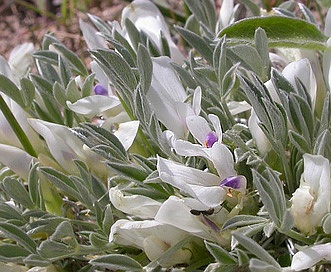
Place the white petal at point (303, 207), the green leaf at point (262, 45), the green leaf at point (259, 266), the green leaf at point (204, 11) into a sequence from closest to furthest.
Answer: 1. the green leaf at point (259, 266)
2. the white petal at point (303, 207)
3. the green leaf at point (262, 45)
4. the green leaf at point (204, 11)

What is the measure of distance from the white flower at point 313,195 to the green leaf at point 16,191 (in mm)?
431

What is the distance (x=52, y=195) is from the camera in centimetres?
124

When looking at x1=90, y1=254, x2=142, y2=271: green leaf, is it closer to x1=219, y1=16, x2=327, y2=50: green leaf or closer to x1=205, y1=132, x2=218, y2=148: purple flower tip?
x1=205, y1=132, x2=218, y2=148: purple flower tip

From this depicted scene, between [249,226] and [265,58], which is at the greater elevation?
[265,58]

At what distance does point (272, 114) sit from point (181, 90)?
0.64 feet

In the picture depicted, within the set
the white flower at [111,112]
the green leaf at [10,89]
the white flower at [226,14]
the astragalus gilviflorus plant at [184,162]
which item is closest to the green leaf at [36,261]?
the astragalus gilviflorus plant at [184,162]

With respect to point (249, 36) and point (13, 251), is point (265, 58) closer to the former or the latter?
point (249, 36)

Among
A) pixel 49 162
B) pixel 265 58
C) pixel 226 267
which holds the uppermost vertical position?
pixel 265 58

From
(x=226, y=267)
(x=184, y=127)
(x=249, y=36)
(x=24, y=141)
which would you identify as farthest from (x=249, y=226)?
(x=24, y=141)

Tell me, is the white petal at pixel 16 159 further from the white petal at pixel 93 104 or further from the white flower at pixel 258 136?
the white flower at pixel 258 136

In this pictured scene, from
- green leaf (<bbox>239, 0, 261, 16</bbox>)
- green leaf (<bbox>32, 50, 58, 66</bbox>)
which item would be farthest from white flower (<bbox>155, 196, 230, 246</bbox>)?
green leaf (<bbox>239, 0, 261, 16</bbox>)

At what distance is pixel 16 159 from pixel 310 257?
0.56m

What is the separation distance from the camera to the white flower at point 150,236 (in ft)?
3.40

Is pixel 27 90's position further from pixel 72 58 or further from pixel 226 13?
pixel 226 13
